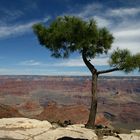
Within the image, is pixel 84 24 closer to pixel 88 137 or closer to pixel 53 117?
pixel 88 137

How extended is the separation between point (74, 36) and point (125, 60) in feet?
13.5

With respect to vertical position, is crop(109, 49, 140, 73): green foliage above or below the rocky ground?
above

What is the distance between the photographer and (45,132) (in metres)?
19.3

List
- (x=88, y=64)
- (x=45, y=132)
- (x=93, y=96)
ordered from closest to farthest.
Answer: (x=45, y=132), (x=93, y=96), (x=88, y=64)

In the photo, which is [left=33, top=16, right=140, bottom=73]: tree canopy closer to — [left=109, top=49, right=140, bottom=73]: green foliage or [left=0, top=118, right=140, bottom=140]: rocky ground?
[left=109, top=49, right=140, bottom=73]: green foliage

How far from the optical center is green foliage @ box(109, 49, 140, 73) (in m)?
22.1

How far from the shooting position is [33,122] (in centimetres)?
2088

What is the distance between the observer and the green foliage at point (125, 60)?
22.1 meters

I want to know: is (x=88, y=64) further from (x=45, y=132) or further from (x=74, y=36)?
(x=45, y=132)

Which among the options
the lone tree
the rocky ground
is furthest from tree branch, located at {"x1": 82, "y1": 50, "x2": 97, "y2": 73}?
the rocky ground

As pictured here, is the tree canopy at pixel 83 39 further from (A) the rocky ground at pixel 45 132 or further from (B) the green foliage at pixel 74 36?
(A) the rocky ground at pixel 45 132

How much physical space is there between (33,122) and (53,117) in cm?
10238

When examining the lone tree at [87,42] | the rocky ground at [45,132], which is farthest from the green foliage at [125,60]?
the rocky ground at [45,132]

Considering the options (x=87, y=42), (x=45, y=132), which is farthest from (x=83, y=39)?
(x=45, y=132)
